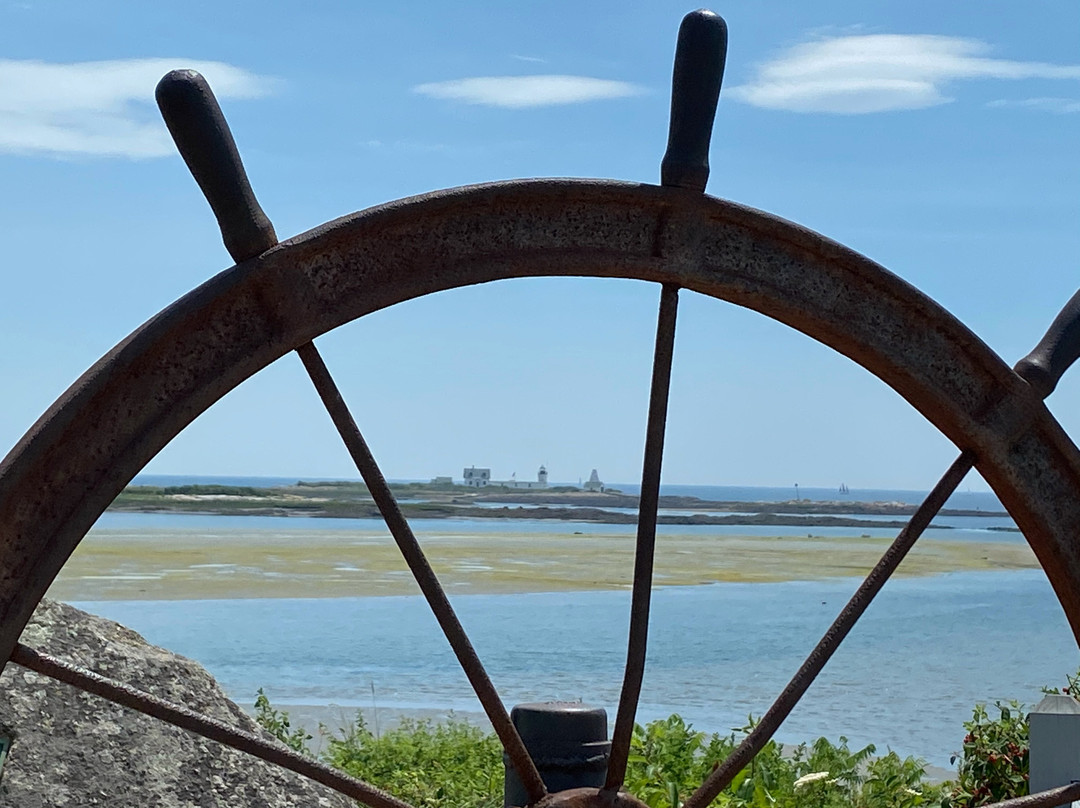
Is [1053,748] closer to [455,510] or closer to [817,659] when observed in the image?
[817,659]

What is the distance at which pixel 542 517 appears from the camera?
123 feet

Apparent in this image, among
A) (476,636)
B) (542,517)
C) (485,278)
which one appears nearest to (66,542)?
(485,278)

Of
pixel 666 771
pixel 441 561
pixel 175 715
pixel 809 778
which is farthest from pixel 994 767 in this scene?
pixel 441 561

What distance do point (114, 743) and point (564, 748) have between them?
148 centimetres

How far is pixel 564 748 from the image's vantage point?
2312 millimetres

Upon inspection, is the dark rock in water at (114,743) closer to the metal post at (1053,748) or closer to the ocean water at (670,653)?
the metal post at (1053,748)

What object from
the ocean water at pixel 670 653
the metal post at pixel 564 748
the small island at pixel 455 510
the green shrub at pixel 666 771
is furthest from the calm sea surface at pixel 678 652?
the small island at pixel 455 510

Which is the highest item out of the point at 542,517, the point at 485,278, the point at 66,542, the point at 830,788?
the point at 542,517

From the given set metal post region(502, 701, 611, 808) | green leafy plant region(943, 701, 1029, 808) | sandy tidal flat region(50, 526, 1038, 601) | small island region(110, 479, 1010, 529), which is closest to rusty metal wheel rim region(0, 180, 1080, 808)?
metal post region(502, 701, 611, 808)

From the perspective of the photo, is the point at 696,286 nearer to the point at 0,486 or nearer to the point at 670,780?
the point at 0,486

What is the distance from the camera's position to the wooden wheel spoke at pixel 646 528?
2.07 metres

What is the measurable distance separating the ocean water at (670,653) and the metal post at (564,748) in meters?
5.32

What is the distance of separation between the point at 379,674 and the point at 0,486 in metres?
8.27

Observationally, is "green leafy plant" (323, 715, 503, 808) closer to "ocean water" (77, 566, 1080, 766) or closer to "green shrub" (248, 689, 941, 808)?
"green shrub" (248, 689, 941, 808)
